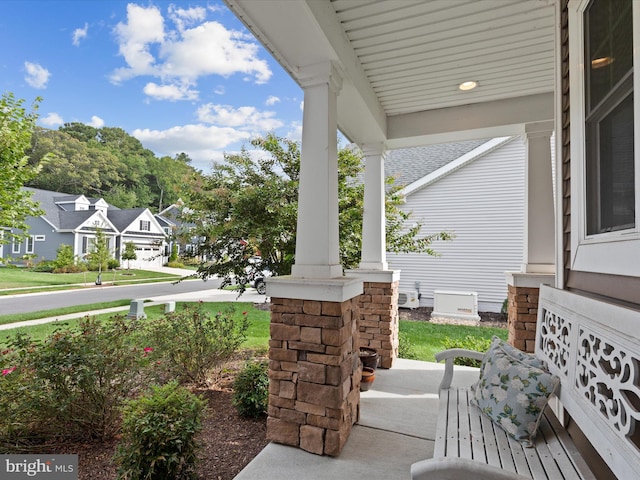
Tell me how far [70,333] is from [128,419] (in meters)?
0.99

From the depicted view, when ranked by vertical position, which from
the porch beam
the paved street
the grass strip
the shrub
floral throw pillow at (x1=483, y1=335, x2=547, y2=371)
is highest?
the porch beam

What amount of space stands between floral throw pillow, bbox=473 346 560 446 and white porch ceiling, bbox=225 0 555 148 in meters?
2.16

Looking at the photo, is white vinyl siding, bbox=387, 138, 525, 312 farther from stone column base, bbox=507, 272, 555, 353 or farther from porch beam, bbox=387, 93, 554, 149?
stone column base, bbox=507, 272, 555, 353

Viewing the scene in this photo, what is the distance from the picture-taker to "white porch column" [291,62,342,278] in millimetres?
2061

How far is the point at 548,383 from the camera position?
4.97 feet

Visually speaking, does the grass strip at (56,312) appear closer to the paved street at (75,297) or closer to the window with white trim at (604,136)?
the paved street at (75,297)

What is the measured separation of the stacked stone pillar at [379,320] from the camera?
344cm

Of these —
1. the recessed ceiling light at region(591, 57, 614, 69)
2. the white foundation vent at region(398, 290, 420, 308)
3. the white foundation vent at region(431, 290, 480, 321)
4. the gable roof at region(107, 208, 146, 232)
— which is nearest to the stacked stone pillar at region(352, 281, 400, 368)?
the recessed ceiling light at region(591, 57, 614, 69)

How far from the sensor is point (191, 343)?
117 inches

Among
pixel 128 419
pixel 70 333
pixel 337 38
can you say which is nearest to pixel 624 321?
pixel 337 38

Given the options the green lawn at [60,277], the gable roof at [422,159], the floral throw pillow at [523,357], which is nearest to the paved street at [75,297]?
the green lawn at [60,277]

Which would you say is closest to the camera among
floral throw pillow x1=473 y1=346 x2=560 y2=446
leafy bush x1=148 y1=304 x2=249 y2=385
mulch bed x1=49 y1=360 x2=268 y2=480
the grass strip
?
floral throw pillow x1=473 y1=346 x2=560 y2=446

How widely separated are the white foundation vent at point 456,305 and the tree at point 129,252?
658 centimetres

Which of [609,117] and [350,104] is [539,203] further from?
[350,104]
